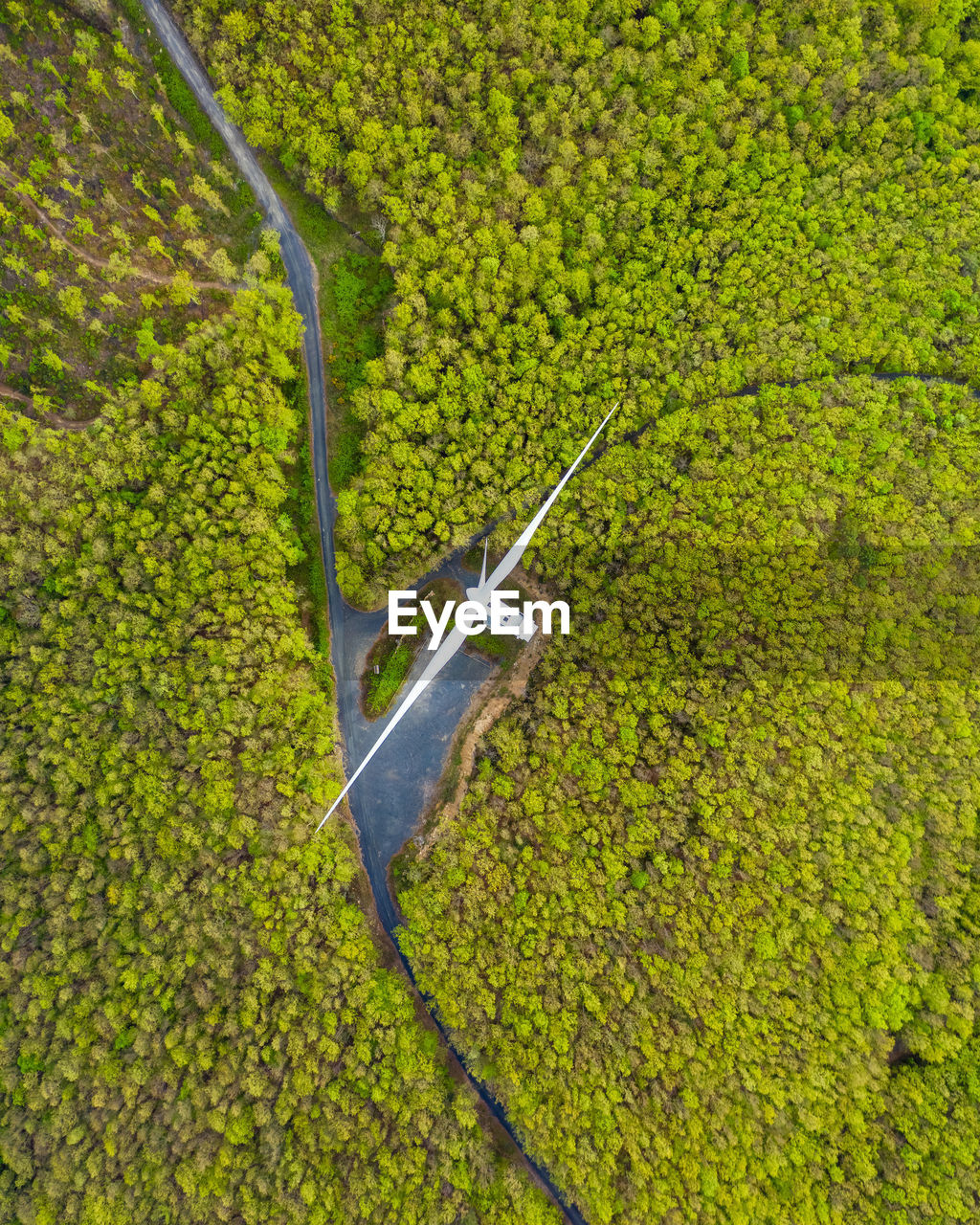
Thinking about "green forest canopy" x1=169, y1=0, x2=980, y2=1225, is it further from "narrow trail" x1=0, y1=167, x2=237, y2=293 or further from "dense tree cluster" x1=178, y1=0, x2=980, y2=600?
"narrow trail" x1=0, y1=167, x2=237, y2=293

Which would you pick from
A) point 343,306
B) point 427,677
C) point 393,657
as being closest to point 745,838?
point 427,677

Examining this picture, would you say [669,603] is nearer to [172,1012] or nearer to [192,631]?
[192,631]

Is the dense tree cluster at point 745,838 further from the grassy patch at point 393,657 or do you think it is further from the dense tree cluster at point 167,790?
the grassy patch at point 393,657

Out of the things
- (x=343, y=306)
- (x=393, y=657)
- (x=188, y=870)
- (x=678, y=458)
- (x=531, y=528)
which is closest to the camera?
(x=188, y=870)

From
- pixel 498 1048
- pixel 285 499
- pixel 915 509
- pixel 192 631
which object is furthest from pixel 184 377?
pixel 915 509

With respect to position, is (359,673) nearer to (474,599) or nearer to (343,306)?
(474,599)

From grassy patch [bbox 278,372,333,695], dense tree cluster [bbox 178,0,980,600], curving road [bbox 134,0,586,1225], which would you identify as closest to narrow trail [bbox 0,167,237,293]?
curving road [bbox 134,0,586,1225]

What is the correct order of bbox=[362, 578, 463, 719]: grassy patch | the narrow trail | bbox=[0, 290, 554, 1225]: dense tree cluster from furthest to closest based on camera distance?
1. bbox=[362, 578, 463, 719]: grassy patch
2. the narrow trail
3. bbox=[0, 290, 554, 1225]: dense tree cluster

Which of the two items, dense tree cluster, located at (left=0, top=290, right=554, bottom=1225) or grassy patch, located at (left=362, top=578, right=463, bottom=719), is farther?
grassy patch, located at (left=362, top=578, right=463, bottom=719)
